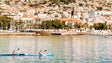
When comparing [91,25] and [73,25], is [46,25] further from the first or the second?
[91,25]

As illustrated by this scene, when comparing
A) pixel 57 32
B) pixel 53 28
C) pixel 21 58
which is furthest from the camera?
pixel 53 28

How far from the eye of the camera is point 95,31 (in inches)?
6521

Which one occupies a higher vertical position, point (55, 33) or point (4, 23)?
point (4, 23)

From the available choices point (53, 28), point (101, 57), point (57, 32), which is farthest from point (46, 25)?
point (101, 57)

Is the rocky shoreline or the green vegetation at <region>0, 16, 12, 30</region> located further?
the green vegetation at <region>0, 16, 12, 30</region>

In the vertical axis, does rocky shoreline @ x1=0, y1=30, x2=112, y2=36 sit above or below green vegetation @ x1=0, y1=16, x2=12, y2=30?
below

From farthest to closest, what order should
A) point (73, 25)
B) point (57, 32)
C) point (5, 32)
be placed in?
point (73, 25), point (57, 32), point (5, 32)

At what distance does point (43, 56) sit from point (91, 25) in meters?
126

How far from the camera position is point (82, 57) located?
58906 mm

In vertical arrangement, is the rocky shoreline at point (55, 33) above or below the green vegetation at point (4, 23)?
below

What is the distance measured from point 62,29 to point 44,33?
79.8 feet

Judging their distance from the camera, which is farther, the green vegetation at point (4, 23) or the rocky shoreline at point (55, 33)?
the green vegetation at point (4, 23)

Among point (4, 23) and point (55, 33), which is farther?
point (4, 23)

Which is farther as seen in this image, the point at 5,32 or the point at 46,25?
the point at 46,25
